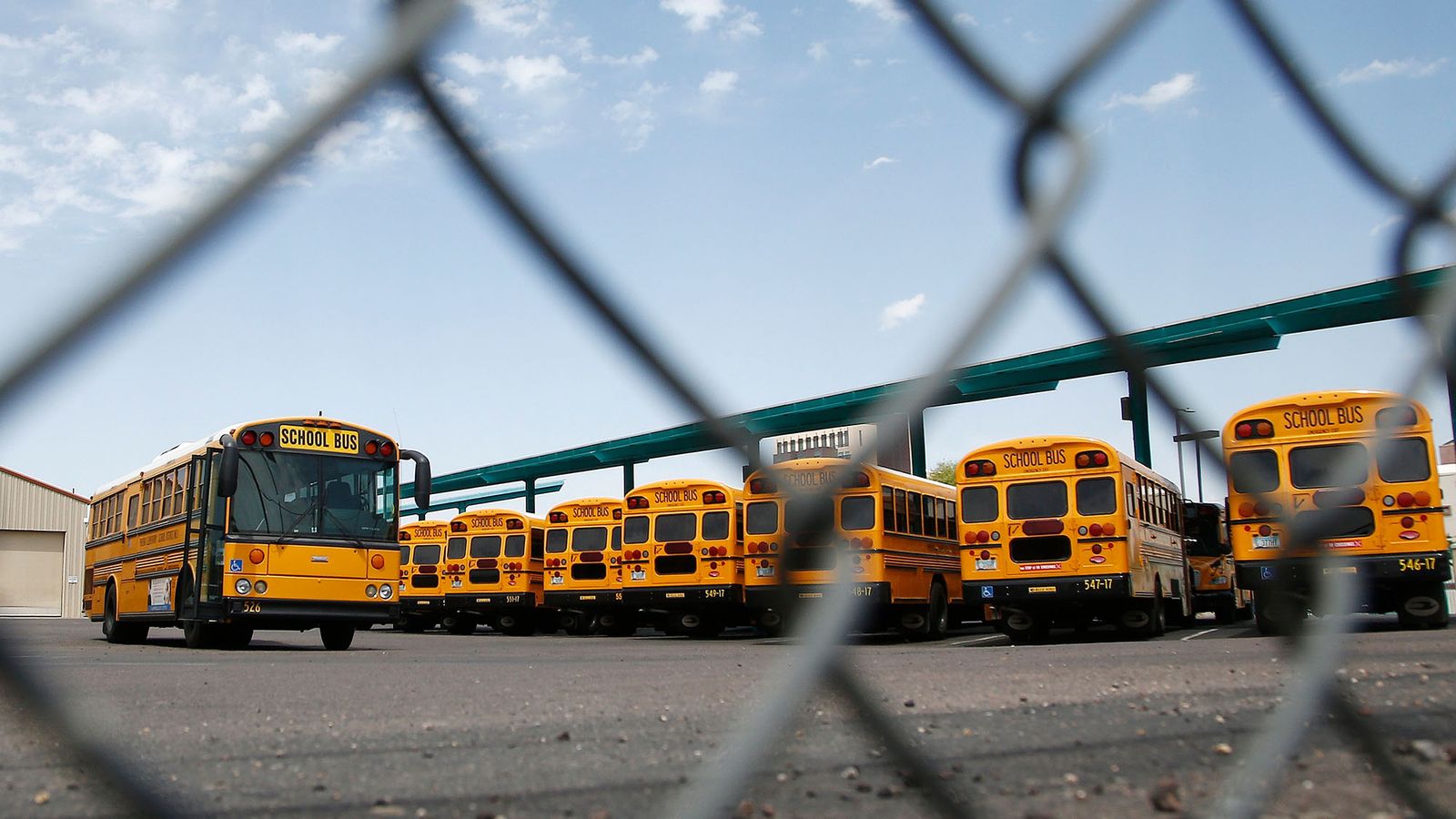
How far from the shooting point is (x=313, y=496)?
13953 mm

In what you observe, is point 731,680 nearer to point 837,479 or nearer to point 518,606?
point 837,479

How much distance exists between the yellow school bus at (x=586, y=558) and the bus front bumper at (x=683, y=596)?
1906 mm

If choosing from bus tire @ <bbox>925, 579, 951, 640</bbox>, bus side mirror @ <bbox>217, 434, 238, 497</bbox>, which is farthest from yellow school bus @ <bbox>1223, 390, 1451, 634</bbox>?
bus side mirror @ <bbox>217, 434, 238, 497</bbox>

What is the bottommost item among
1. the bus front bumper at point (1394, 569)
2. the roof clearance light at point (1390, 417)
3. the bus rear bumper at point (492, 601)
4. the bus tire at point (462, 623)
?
the bus tire at point (462, 623)

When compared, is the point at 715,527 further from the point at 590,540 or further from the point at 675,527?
the point at 590,540

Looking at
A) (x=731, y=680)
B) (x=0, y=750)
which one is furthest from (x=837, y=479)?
(x=731, y=680)

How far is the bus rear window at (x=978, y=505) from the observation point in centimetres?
1481

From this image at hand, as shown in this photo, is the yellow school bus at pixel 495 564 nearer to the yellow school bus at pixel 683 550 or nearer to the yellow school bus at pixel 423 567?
the yellow school bus at pixel 423 567

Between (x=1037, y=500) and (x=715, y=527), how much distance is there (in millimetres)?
6154

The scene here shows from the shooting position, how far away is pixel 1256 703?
5.29 metres

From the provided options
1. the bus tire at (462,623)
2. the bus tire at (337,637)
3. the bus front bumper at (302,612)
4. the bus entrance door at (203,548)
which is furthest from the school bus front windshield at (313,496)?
the bus tire at (462,623)

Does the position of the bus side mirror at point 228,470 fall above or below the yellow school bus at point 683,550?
above

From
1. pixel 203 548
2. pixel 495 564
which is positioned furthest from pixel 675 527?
pixel 203 548

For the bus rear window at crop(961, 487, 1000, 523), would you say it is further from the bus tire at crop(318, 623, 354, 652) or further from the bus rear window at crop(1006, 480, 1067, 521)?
the bus tire at crop(318, 623, 354, 652)
